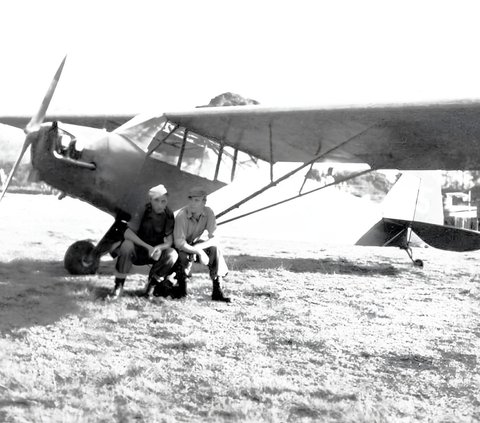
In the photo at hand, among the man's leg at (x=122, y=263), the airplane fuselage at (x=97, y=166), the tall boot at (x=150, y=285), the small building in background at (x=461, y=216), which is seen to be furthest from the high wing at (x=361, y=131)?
the small building in background at (x=461, y=216)

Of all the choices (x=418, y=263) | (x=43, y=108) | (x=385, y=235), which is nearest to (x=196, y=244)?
(x=43, y=108)

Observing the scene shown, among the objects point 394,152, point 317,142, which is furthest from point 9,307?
point 394,152

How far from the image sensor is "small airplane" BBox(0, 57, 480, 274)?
5.97 m

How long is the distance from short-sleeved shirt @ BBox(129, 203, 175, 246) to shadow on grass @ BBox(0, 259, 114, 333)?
846 millimetres

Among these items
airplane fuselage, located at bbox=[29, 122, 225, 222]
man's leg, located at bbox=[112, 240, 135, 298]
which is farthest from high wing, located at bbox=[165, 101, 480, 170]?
man's leg, located at bbox=[112, 240, 135, 298]

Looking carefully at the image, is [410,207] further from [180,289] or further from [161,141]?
[180,289]

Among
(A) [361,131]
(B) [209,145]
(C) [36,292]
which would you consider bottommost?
(C) [36,292]

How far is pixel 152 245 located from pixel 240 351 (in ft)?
6.87

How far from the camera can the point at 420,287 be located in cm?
696

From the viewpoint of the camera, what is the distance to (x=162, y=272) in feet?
17.1

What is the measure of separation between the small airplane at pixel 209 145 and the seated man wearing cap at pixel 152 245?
447 mm

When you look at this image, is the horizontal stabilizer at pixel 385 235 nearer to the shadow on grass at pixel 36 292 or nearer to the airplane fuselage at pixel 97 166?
the airplane fuselage at pixel 97 166

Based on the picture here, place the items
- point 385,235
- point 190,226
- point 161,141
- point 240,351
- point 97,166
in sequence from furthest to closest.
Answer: point 385,235 → point 161,141 → point 97,166 → point 190,226 → point 240,351

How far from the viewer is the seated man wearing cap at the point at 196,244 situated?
207 inches
